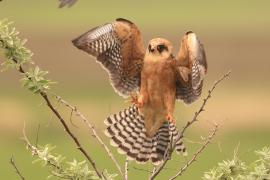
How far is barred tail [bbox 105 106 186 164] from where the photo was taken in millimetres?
5848

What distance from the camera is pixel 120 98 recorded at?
21.0 metres

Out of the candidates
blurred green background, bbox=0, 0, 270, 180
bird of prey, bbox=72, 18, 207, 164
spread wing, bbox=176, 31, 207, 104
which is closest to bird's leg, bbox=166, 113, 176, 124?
bird of prey, bbox=72, 18, 207, 164

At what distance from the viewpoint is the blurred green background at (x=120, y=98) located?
18.9m

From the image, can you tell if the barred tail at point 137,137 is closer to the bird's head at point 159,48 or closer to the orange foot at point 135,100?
the orange foot at point 135,100

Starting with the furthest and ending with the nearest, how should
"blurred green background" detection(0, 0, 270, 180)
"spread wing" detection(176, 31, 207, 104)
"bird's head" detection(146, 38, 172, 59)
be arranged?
1. "blurred green background" detection(0, 0, 270, 180)
2. "bird's head" detection(146, 38, 172, 59)
3. "spread wing" detection(176, 31, 207, 104)

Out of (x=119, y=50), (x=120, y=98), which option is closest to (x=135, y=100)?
(x=119, y=50)

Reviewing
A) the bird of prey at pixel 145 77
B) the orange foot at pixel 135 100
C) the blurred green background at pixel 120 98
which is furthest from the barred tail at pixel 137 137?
the blurred green background at pixel 120 98

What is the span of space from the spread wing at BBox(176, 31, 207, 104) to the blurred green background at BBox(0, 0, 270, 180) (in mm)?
3200

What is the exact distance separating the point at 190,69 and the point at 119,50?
35cm

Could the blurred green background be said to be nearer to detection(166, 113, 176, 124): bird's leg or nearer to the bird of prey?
the bird of prey

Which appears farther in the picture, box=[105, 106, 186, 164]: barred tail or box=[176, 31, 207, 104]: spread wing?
box=[105, 106, 186, 164]: barred tail

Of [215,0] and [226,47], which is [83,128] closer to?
[226,47]

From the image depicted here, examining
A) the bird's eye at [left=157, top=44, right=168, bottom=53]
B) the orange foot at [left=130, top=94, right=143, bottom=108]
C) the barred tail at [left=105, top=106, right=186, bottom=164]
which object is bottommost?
the barred tail at [left=105, top=106, right=186, bottom=164]

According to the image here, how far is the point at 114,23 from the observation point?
223 inches
